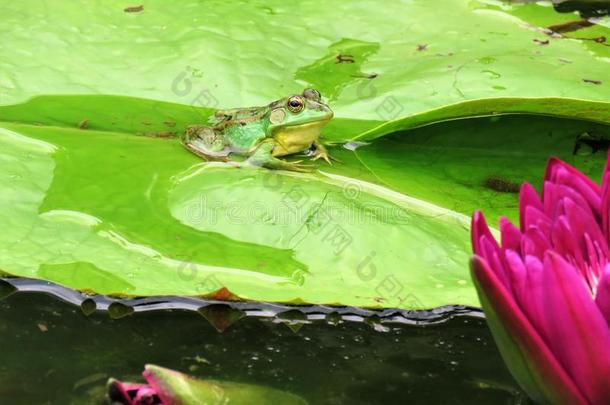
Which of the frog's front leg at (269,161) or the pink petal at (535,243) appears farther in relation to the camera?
the frog's front leg at (269,161)

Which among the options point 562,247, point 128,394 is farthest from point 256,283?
point 562,247

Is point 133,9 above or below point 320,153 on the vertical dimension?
above

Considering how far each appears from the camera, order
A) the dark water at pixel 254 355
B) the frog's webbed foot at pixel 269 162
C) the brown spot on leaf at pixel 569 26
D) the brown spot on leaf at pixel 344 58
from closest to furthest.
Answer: the dark water at pixel 254 355, the frog's webbed foot at pixel 269 162, the brown spot on leaf at pixel 344 58, the brown spot on leaf at pixel 569 26

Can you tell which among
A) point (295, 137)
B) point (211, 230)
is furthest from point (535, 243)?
point (295, 137)

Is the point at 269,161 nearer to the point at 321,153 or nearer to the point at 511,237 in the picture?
the point at 321,153

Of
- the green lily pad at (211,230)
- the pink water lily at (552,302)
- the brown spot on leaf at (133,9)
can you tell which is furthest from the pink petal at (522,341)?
the brown spot on leaf at (133,9)

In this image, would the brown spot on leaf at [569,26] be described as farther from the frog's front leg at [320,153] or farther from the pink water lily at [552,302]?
the pink water lily at [552,302]

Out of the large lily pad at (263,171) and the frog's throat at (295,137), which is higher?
the large lily pad at (263,171)
